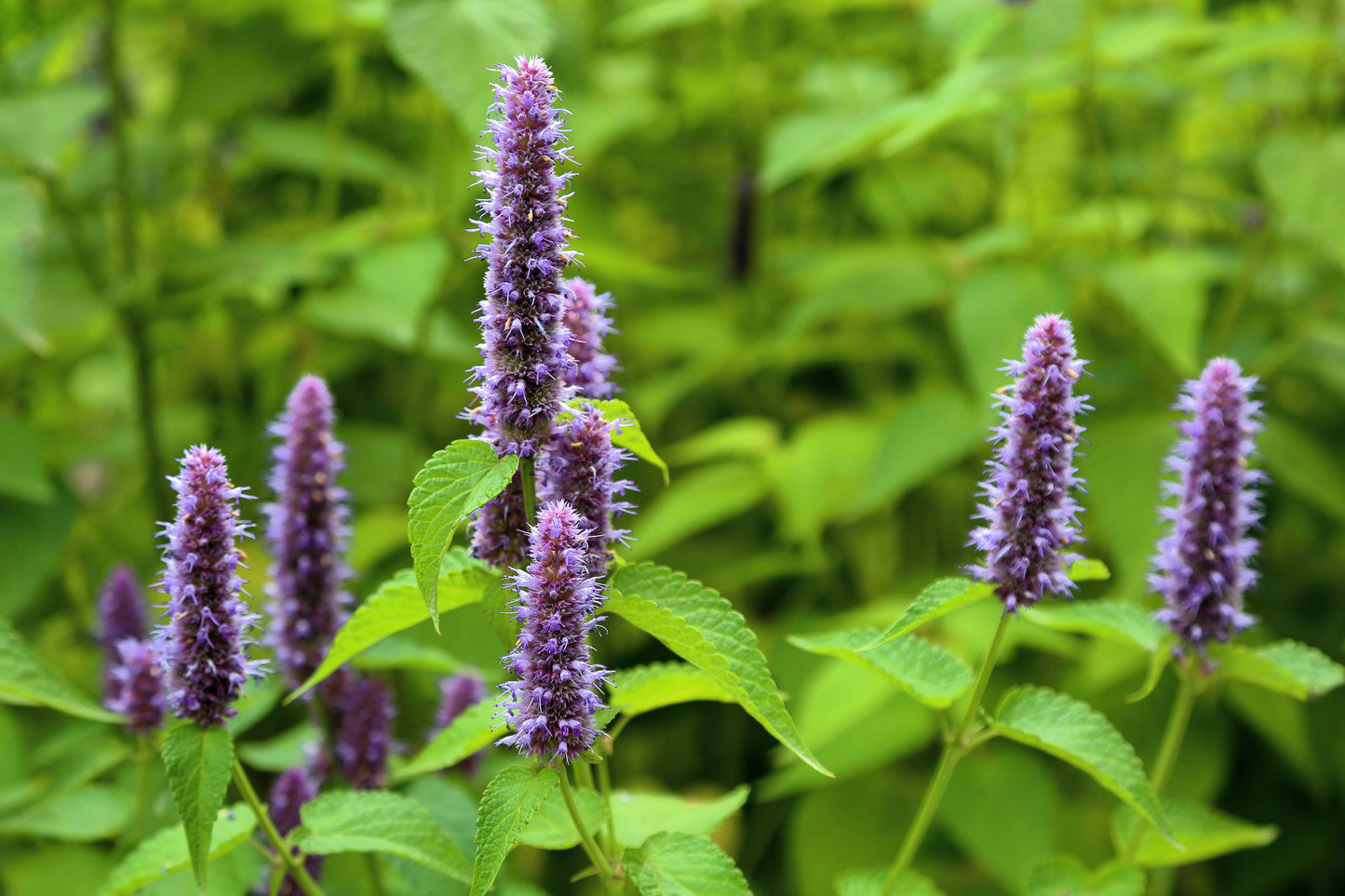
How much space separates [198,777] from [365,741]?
1.41ft

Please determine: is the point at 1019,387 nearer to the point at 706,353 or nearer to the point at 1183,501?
the point at 1183,501

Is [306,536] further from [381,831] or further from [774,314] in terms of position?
[774,314]

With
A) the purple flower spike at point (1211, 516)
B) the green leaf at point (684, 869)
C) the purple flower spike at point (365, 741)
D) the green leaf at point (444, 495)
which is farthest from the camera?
the purple flower spike at point (365, 741)

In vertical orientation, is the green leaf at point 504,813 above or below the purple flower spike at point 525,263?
below

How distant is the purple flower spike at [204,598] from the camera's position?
3.61ft

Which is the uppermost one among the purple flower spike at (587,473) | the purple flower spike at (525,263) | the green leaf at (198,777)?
the purple flower spike at (525,263)

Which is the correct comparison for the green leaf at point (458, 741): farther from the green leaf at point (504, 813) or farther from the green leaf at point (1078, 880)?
the green leaf at point (1078, 880)

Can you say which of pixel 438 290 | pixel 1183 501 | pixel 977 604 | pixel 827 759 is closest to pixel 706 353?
pixel 438 290

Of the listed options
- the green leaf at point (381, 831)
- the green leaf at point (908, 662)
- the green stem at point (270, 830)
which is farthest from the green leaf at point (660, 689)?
the green stem at point (270, 830)

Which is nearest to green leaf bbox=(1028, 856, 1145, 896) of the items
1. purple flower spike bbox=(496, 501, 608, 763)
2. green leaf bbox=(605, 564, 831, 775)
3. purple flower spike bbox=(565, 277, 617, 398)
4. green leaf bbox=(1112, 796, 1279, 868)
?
green leaf bbox=(1112, 796, 1279, 868)

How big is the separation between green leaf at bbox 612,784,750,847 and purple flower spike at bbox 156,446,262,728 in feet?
1.51

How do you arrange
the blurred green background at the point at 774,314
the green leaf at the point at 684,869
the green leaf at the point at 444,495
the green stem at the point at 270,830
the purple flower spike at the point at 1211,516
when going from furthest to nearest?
the blurred green background at the point at 774,314 < the purple flower spike at the point at 1211,516 < the green stem at the point at 270,830 < the green leaf at the point at 684,869 < the green leaf at the point at 444,495

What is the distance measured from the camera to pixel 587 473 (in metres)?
1.09

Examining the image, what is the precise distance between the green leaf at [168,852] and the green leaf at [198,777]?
0.12m
